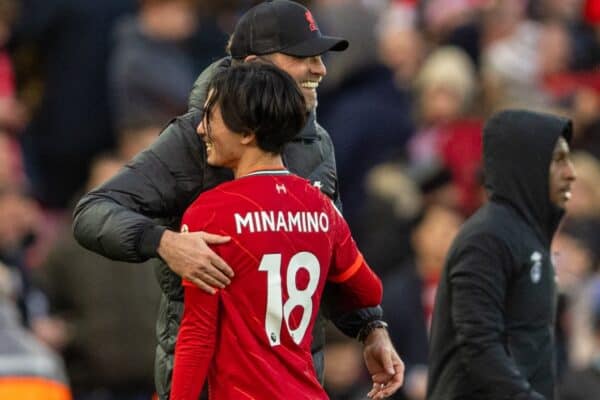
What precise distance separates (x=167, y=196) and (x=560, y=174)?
201 centimetres

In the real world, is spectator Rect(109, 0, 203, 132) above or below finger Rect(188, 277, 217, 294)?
below

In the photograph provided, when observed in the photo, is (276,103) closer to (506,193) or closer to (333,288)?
(333,288)

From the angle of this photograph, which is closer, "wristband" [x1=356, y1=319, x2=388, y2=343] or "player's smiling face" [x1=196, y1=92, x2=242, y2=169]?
"player's smiling face" [x1=196, y1=92, x2=242, y2=169]

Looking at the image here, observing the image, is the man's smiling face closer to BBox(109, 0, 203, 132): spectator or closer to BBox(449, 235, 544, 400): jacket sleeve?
BBox(449, 235, 544, 400): jacket sleeve

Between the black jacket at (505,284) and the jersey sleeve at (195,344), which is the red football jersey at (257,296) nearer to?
the jersey sleeve at (195,344)

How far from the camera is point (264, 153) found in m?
5.88

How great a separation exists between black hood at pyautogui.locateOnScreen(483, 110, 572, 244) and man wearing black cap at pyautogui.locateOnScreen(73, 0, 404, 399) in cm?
117

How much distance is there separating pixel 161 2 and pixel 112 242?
20.2 feet

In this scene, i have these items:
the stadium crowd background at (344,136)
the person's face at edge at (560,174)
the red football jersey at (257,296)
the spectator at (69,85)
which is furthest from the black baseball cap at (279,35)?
the spectator at (69,85)

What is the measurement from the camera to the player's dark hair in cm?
580

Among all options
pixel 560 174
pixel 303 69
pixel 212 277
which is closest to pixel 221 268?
pixel 212 277

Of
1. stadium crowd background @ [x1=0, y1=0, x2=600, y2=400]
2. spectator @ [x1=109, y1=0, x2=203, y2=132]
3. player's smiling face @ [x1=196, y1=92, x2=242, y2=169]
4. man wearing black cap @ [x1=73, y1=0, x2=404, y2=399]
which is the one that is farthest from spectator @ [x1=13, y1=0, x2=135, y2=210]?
player's smiling face @ [x1=196, y1=92, x2=242, y2=169]

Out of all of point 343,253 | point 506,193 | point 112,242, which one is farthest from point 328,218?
point 506,193

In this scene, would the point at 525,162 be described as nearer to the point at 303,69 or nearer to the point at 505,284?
the point at 505,284
